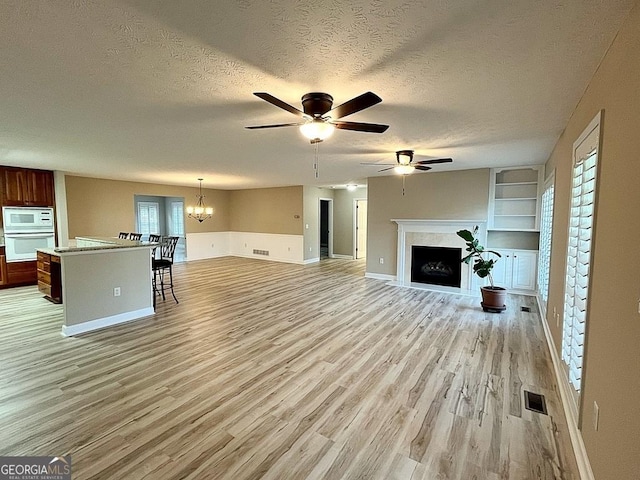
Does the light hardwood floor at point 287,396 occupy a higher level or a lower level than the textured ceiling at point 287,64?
lower

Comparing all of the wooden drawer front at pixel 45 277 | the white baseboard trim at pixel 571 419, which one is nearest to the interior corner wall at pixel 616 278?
the white baseboard trim at pixel 571 419

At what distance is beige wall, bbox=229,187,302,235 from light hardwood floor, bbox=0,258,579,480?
5214 millimetres

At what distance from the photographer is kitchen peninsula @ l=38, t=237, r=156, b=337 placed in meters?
3.86

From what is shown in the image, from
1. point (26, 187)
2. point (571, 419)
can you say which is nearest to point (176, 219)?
point (26, 187)

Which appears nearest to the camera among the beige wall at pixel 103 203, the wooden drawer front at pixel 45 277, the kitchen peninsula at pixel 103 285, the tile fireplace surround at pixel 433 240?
the kitchen peninsula at pixel 103 285

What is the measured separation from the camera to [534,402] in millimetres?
2547

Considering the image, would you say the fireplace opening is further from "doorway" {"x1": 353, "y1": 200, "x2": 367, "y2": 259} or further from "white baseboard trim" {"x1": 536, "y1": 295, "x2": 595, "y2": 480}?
"doorway" {"x1": 353, "y1": 200, "x2": 367, "y2": 259}

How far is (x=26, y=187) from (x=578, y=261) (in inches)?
356

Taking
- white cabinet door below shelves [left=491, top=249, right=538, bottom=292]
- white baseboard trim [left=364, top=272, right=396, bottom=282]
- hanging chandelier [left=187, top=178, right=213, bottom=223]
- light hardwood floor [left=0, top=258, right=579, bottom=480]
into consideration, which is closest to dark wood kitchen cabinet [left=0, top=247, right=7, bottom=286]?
light hardwood floor [left=0, top=258, right=579, bottom=480]

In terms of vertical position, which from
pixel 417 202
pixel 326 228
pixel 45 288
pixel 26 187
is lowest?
pixel 45 288

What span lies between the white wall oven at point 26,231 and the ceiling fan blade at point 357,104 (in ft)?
23.9

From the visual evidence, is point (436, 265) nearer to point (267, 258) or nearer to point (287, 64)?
point (287, 64)

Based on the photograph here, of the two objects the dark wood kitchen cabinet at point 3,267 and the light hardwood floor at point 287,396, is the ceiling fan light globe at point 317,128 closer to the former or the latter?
the light hardwood floor at point 287,396

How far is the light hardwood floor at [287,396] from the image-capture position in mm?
1912
